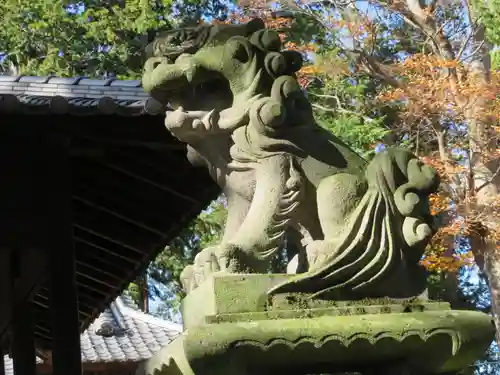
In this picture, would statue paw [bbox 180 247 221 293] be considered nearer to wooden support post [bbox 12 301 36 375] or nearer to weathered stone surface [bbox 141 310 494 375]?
weathered stone surface [bbox 141 310 494 375]

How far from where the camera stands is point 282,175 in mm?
3908

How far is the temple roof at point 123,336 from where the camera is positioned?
18.3 meters

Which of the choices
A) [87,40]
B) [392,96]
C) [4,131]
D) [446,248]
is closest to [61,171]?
[4,131]

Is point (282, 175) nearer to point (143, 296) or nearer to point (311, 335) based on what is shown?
point (311, 335)


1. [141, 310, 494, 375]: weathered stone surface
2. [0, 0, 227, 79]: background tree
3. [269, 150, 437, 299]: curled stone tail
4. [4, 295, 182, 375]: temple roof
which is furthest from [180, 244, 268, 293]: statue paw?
[4, 295, 182, 375]: temple roof

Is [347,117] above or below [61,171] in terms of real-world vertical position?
above

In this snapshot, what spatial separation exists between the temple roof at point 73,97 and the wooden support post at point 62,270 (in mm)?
802

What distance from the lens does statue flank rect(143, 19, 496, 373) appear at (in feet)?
12.5

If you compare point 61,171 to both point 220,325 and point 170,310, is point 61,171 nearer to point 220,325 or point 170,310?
point 220,325

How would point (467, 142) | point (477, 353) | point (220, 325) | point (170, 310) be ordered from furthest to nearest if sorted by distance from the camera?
point (170, 310), point (467, 142), point (477, 353), point (220, 325)

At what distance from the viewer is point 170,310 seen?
28.8 metres

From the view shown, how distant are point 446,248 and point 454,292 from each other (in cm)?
245

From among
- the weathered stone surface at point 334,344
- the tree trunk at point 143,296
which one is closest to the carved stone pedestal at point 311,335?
the weathered stone surface at point 334,344

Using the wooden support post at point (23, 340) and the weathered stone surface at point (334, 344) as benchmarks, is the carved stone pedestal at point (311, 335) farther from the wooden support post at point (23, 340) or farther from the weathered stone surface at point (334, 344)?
the wooden support post at point (23, 340)
